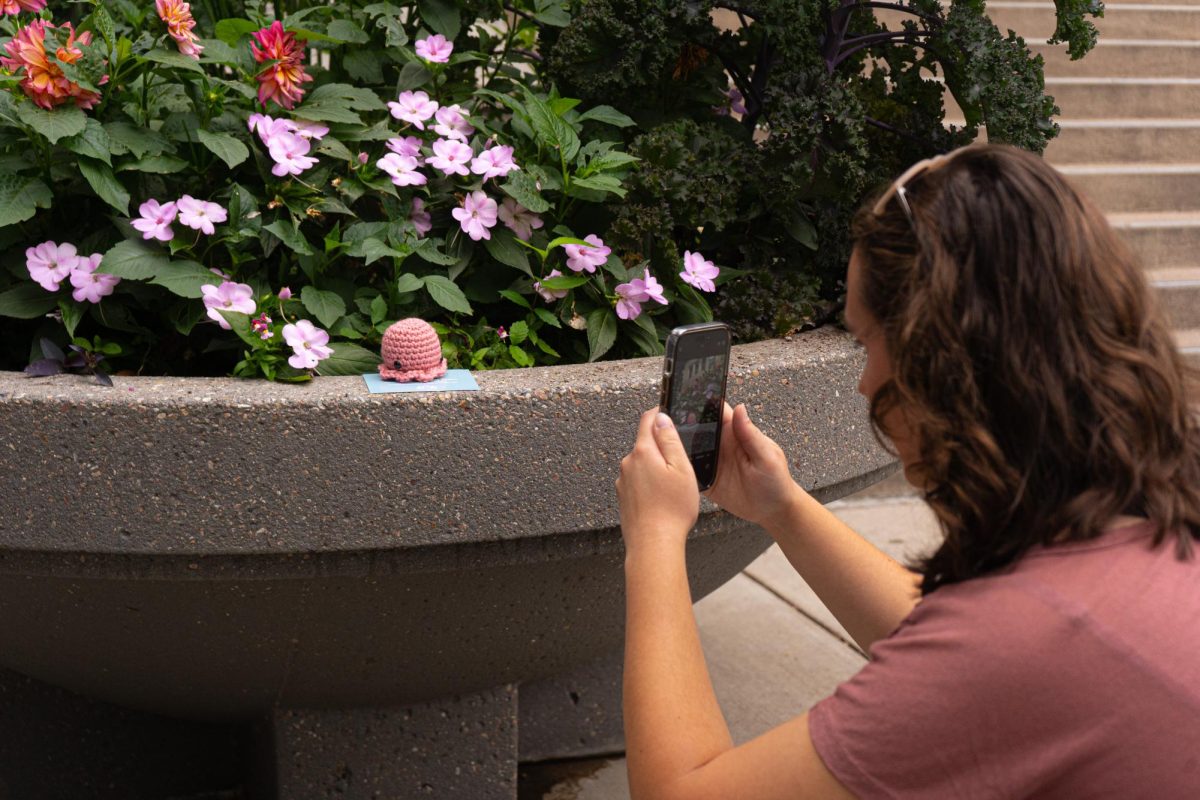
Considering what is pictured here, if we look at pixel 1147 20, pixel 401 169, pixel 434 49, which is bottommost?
pixel 1147 20

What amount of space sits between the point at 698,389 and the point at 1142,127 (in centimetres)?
361

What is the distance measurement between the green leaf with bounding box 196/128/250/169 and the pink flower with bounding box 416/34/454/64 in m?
0.41

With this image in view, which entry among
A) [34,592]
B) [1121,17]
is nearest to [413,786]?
[34,592]

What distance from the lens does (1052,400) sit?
1037 mm

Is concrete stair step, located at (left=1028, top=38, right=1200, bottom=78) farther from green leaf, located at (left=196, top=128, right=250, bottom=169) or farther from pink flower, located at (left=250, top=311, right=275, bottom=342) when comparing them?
pink flower, located at (left=250, top=311, right=275, bottom=342)

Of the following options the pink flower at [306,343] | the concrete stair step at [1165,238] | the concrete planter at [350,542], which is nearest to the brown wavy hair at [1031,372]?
the concrete planter at [350,542]

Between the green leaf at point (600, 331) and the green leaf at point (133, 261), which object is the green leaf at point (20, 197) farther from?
the green leaf at point (600, 331)

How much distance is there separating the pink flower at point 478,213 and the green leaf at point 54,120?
52 cm

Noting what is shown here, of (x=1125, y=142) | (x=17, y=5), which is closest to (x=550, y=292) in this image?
(x=17, y=5)

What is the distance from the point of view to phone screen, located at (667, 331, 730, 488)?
1.43m

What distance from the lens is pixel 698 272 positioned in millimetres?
2021

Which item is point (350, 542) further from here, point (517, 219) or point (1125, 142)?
point (1125, 142)

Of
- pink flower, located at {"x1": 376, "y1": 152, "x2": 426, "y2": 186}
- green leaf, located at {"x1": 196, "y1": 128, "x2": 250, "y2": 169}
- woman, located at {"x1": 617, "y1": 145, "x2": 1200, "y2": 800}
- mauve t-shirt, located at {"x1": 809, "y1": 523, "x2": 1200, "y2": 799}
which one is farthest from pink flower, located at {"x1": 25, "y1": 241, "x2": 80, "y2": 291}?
mauve t-shirt, located at {"x1": 809, "y1": 523, "x2": 1200, "y2": 799}

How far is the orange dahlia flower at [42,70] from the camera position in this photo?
177 centimetres
